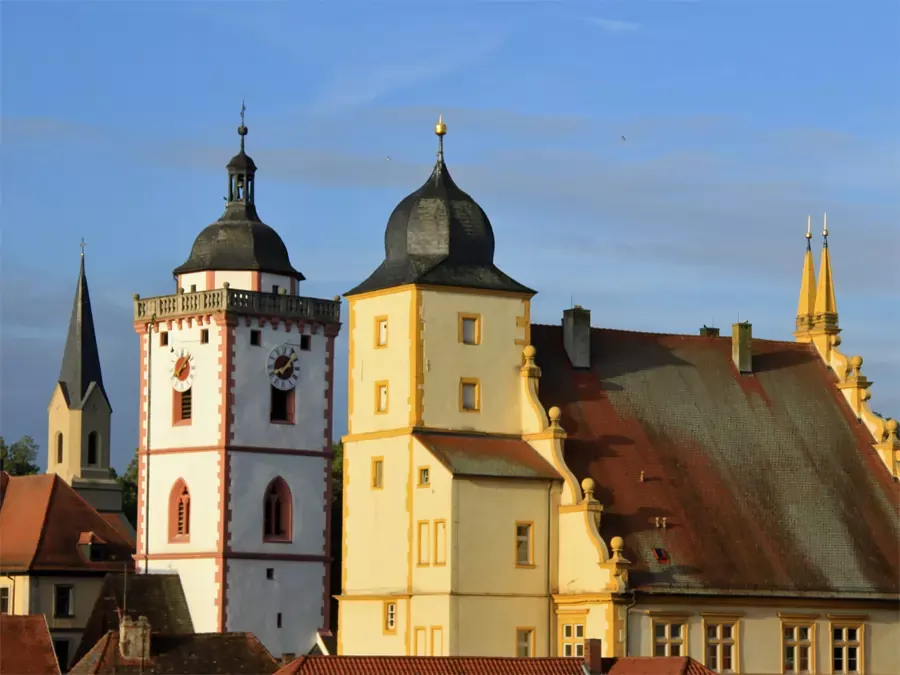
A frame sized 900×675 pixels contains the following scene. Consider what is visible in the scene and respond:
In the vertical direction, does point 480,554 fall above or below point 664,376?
below

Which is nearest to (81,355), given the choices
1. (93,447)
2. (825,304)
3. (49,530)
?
(93,447)

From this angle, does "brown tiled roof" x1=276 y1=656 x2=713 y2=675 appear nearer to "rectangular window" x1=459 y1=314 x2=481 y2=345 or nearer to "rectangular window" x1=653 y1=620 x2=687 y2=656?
"rectangular window" x1=653 y1=620 x2=687 y2=656

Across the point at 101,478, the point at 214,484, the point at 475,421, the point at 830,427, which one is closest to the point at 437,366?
the point at 475,421

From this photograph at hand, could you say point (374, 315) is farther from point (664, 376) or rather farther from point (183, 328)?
point (183, 328)

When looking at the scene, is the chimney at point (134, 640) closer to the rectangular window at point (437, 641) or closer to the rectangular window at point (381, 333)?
the rectangular window at point (381, 333)

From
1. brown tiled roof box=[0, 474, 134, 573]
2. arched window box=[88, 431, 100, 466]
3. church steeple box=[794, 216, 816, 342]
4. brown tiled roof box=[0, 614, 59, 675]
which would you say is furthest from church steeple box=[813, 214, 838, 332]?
arched window box=[88, 431, 100, 466]

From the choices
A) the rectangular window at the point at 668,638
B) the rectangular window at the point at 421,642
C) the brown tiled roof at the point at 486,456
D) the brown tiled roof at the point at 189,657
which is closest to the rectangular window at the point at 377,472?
the brown tiled roof at the point at 486,456

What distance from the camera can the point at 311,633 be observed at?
112500mm

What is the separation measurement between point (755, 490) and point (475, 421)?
7.94m

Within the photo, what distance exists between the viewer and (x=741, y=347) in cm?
7625

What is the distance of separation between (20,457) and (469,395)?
273 feet

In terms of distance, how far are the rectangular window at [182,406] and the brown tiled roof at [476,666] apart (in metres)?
49.1

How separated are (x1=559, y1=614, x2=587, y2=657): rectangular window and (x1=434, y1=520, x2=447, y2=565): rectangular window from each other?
340 centimetres

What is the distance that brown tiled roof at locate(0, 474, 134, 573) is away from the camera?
11756 centimetres
